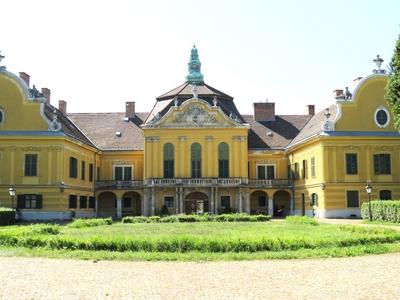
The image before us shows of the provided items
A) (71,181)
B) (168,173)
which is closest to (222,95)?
(168,173)

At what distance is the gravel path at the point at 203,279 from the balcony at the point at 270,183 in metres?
36.7

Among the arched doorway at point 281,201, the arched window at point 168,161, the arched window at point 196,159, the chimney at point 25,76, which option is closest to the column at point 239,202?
the arched window at point 196,159

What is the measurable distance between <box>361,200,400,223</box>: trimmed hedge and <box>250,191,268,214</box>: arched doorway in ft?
53.9

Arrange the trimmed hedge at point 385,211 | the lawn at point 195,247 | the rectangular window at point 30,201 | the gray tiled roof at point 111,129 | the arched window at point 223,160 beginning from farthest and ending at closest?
the gray tiled roof at point 111,129, the arched window at point 223,160, the rectangular window at point 30,201, the trimmed hedge at point 385,211, the lawn at point 195,247

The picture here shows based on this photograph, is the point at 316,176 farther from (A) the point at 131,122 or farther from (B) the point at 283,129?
(A) the point at 131,122

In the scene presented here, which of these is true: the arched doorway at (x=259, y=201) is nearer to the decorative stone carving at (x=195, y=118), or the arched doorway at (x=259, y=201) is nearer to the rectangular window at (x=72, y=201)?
the decorative stone carving at (x=195, y=118)

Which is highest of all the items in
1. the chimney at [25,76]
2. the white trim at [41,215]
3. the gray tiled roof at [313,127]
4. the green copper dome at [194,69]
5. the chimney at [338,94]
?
the green copper dome at [194,69]

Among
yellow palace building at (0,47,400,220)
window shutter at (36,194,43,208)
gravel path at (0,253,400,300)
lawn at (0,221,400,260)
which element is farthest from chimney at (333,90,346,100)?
gravel path at (0,253,400,300)

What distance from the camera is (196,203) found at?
52.5 metres

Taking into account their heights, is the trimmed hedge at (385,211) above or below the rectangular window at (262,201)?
below

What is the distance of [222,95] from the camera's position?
2210 inches

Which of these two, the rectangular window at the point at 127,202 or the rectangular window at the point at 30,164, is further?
the rectangular window at the point at 127,202

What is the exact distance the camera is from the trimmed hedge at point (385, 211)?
34188 mm

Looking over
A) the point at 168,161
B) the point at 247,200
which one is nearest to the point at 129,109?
the point at 168,161
